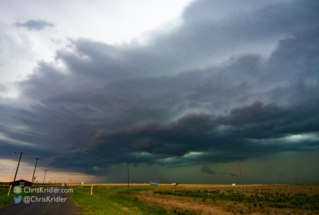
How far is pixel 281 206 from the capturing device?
33.9m

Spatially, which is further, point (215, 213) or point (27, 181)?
point (27, 181)

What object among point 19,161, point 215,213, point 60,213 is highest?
point 19,161

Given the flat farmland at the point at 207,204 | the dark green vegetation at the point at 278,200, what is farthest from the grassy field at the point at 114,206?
the dark green vegetation at the point at 278,200

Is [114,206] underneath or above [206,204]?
above

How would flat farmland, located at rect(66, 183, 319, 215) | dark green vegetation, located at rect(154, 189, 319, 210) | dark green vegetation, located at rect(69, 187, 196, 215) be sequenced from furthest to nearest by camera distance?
1. dark green vegetation, located at rect(154, 189, 319, 210)
2. flat farmland, located at rect(66, 183, 319, 215)
3. dark green vegetation, located at rect(69, 187, 196, 215)

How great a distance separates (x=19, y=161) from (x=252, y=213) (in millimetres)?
114876

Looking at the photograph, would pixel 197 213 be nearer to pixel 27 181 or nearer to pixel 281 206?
pixel 281 206

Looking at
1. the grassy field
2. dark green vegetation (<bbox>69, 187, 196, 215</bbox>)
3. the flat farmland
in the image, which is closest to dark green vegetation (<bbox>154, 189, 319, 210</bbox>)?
the flat farmland

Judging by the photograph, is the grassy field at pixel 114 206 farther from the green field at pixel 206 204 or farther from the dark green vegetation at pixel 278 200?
the dark green vegetation at pixel 278 200

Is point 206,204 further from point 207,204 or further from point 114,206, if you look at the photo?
point 114,206

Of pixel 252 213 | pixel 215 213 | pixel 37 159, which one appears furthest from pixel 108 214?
pixel 37 159

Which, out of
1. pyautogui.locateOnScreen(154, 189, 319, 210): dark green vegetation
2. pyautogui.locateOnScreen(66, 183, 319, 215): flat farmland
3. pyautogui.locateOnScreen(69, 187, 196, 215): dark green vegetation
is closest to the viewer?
pyautogui.locateOnScreen(69, 187, 196, 215): dark green vegetation

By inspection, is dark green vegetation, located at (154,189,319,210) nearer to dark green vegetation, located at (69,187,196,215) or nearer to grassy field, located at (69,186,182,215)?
dark green vegetation, located at (69,187,196,215)

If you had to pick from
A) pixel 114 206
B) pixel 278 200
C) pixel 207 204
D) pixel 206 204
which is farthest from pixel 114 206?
A: pixel 278 200
